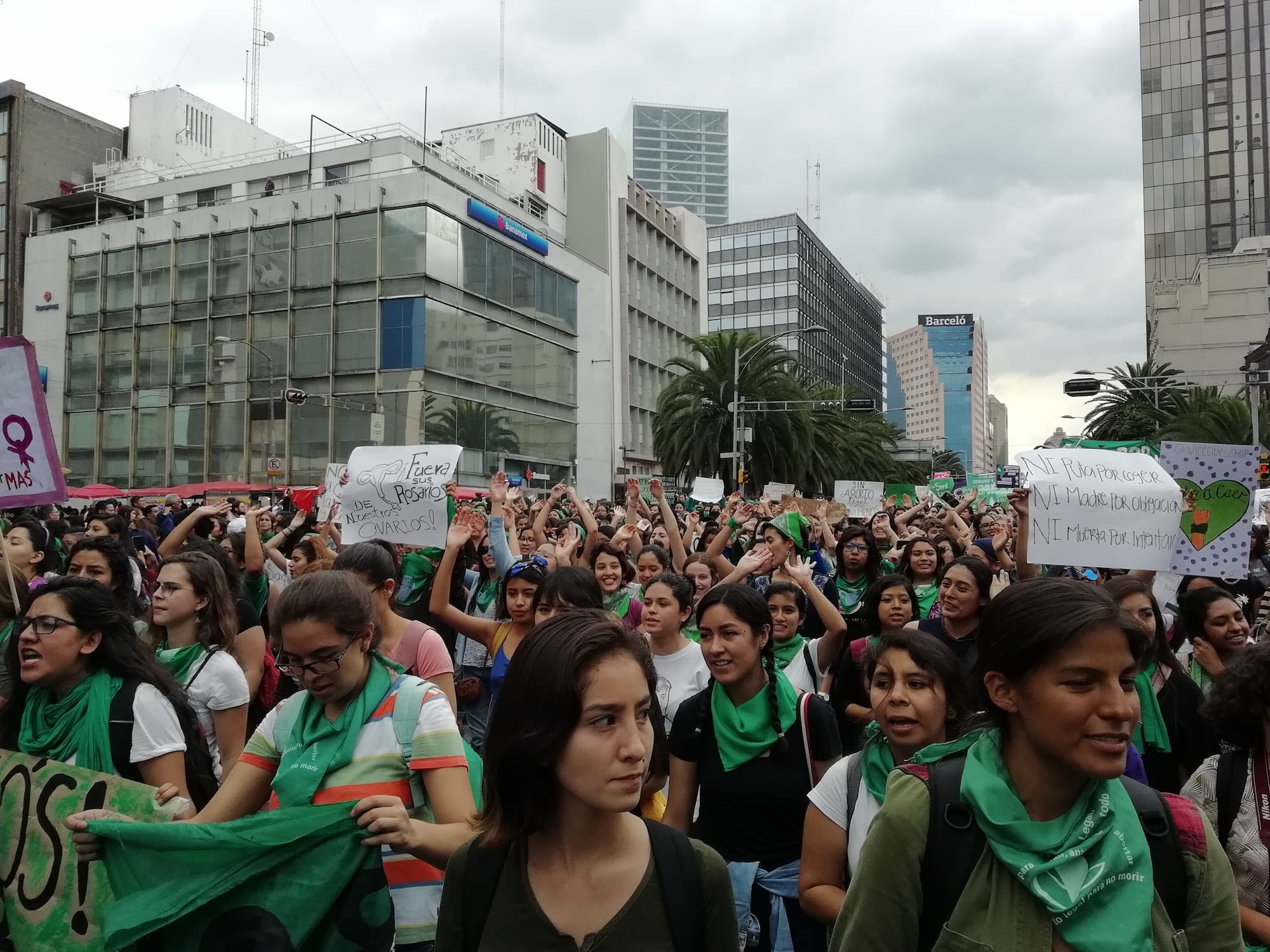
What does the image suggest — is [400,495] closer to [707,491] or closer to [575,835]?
[575,835]

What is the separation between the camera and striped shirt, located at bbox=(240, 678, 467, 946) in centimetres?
255

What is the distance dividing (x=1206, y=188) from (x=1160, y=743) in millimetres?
91126

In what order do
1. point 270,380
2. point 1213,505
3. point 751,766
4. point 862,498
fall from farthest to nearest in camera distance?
point 270,380, point 862,498, point 1213,505, point 751,766

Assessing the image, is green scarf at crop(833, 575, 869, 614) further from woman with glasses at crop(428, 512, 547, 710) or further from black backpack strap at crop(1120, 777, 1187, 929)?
black backpack strap at crop(1120, 777, 1187, 929)

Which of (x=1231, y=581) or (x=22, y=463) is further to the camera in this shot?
(x=1231, y=581)

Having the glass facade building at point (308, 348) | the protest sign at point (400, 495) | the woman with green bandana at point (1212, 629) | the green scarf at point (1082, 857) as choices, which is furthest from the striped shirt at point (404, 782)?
the glass facade building at point (308, 348)

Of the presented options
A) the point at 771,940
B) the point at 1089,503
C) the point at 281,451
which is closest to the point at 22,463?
the point at 771,940

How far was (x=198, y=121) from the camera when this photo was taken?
58719 mm

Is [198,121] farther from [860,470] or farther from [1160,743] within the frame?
[1160,743]

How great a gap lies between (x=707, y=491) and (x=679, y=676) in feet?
41.3

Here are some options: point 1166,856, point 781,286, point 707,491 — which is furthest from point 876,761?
point 781,286

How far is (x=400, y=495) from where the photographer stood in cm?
713

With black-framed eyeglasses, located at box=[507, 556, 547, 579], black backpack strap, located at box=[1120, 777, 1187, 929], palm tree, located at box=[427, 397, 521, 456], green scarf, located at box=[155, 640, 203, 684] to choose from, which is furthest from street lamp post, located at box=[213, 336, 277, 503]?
black backpack strap, located at box=[1120, 777, 1187, 929]

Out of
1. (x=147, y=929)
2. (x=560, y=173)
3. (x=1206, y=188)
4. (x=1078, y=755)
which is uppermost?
(x=1206, y=188)
